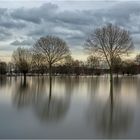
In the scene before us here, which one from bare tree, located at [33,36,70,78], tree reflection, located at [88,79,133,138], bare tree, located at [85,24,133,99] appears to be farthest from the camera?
bare tree, located at [33,36,70,78]

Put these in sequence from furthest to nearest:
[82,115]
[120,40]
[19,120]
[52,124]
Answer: [120,40], [82,115], [19,120], [52,124]

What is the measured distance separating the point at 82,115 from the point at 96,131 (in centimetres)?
331

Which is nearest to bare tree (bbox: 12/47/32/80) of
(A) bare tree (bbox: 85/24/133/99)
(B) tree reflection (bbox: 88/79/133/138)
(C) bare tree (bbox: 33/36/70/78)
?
(C) bare tree (bbox: 33/36/70/78)

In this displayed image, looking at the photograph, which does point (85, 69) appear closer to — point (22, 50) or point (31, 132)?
point (22, 50)

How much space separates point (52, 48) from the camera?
69.8m

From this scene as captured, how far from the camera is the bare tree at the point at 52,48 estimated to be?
69688mm

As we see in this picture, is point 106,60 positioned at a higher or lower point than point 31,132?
higher

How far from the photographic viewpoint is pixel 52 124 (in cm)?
1130

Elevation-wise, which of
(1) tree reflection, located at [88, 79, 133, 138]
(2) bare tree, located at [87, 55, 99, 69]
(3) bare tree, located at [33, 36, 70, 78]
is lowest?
(1) tree reflection, located at [88, 79, 133, 138]

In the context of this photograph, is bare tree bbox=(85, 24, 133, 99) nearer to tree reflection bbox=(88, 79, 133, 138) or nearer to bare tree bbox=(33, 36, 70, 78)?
→ bare tree bbox=(33, 36, 70, 78)

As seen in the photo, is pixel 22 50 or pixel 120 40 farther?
pixel 22 50

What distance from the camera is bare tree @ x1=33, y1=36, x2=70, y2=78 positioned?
69688 millimetres

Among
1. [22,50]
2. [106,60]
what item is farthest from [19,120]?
[22,50]

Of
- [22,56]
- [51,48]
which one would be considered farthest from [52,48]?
[22,56]
